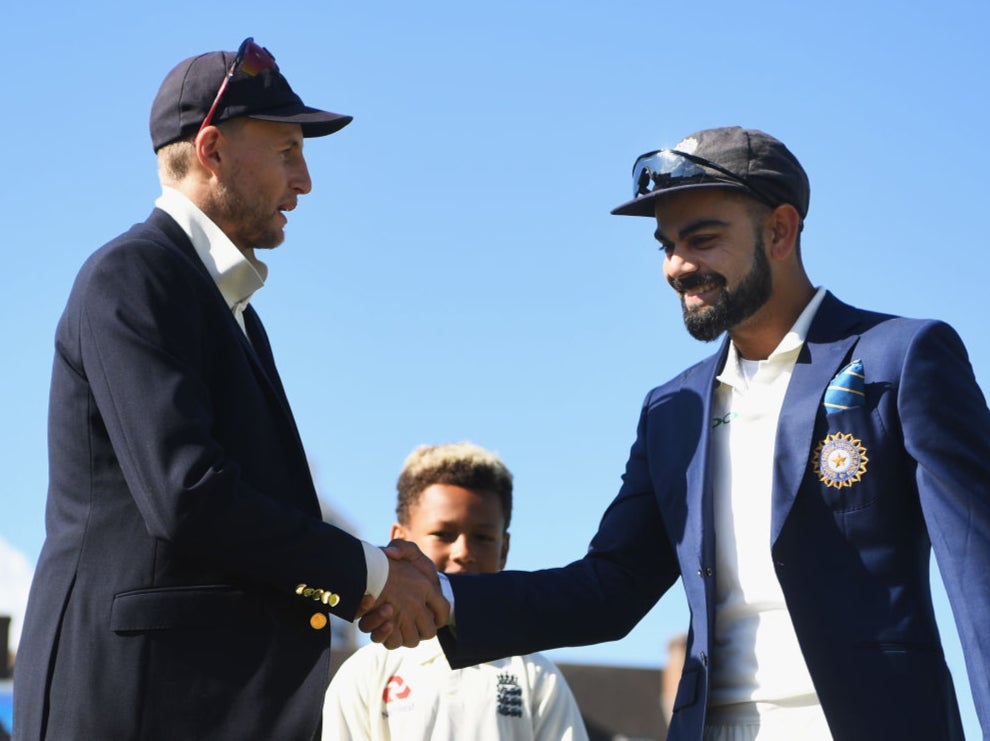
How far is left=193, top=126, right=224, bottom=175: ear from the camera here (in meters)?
4.84

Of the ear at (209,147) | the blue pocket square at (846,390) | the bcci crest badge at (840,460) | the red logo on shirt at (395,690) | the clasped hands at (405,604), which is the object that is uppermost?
the ear at (209,147)

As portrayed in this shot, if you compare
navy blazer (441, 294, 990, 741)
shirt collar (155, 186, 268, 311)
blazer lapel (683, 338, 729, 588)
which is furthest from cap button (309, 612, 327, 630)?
blazer lapel (683, 338, 729, 588)

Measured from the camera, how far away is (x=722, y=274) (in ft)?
17.0

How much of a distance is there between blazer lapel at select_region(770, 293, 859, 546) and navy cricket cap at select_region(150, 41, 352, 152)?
1.68 m

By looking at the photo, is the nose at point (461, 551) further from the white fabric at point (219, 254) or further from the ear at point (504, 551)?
the white fabric at point (219, 254)

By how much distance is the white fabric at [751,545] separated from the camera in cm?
461

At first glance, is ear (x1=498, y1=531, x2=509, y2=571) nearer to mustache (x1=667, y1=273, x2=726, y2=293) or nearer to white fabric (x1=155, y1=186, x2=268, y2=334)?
mustache (x1=667, y1=273, x2=726, y2=293)

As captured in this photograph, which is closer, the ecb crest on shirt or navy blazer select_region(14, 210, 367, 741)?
navy blazer select_region(14, 210, 367, 741)

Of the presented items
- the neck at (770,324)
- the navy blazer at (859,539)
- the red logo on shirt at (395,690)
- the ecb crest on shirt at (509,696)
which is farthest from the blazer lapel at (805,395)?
the red logo on shirt at (395,690)

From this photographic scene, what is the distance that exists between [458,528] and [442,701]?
0.99 meters

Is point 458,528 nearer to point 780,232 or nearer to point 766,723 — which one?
point 780,232

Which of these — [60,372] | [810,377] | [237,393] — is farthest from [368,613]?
[810,377]

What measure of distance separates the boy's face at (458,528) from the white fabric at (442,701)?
22.4 inches

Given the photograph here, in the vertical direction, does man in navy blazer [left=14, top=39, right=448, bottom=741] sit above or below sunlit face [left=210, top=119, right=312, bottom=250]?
below
